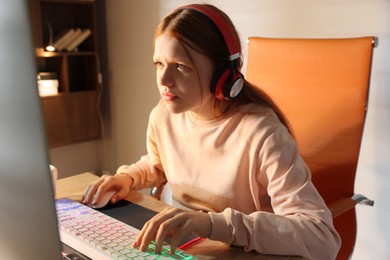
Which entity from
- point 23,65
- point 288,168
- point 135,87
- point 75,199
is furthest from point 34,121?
point 135,87

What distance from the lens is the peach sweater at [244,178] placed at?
752 millimetres

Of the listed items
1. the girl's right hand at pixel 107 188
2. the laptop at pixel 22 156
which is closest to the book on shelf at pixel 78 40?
the girl's right hand at pixel 107 188

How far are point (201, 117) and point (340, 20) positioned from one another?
2.99 ft

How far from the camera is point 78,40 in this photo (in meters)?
2.80

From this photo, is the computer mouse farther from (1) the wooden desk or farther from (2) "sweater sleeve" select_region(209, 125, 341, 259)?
(2) "sweater sleeve" select_region(209, 125, 341, 259)

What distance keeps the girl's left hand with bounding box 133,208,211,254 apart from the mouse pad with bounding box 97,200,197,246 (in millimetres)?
120

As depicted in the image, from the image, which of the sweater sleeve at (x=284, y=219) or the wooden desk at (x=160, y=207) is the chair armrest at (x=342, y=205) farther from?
the wooden desk at (x=160, y=207)

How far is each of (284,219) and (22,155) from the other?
1.92 ft

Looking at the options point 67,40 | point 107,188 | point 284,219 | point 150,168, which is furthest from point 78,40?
point 284,219

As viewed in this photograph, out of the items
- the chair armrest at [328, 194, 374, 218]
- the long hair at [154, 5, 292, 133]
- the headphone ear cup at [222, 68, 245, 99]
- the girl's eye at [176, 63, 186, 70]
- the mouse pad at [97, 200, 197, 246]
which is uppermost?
the long hair at [154, 5, 292, 133]

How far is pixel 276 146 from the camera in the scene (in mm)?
904

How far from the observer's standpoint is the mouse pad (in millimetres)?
872

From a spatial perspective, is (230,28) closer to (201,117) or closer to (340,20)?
(201,117)

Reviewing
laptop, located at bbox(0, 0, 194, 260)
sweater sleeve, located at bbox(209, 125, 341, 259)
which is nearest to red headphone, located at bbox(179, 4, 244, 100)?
sweater sleeve, located at bbox(209, 125, 341, 259)
